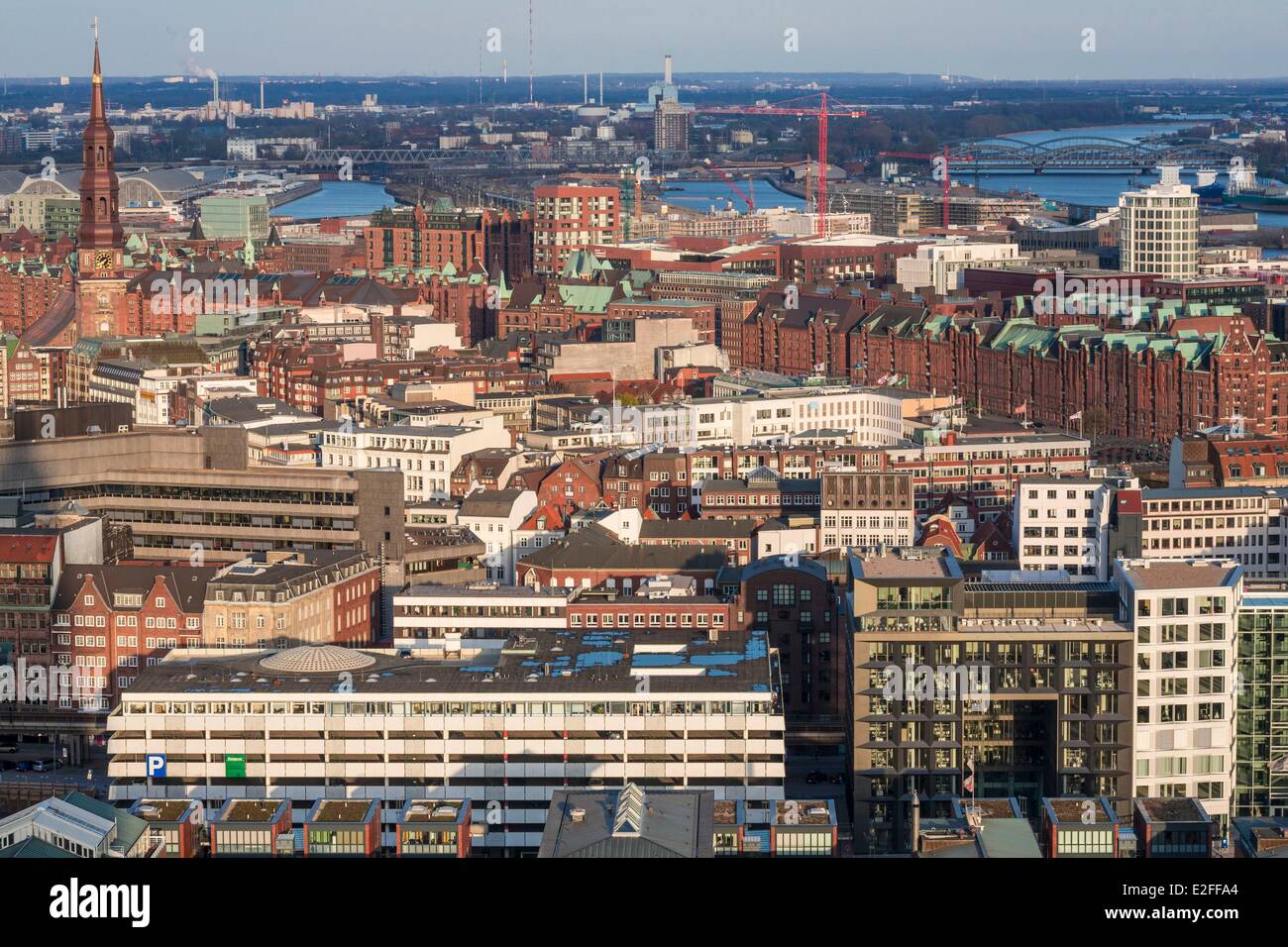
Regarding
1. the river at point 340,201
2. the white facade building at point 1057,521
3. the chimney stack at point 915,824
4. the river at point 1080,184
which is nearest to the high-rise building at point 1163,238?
the river at point 1080,184

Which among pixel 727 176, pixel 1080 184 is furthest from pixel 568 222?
pixel 727 176

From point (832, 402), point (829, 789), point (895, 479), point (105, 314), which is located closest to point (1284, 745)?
point (829, 789)

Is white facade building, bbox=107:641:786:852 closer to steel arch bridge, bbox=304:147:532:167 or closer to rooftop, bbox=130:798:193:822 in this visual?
rooftop, bbox=130:798:193:822

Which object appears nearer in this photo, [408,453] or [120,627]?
[120,627]

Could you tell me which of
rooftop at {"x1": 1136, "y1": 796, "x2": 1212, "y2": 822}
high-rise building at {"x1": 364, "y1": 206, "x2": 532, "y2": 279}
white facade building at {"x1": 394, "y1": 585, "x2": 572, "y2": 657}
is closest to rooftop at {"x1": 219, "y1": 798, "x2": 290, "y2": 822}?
rooftop at {"x1": 1136, "y1": 796, "x2": 1212, "y2": 822}

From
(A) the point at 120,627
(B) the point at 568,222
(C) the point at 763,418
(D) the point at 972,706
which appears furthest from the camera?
(B) the point at 568,222

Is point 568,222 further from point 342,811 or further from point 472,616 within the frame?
point 342,811
